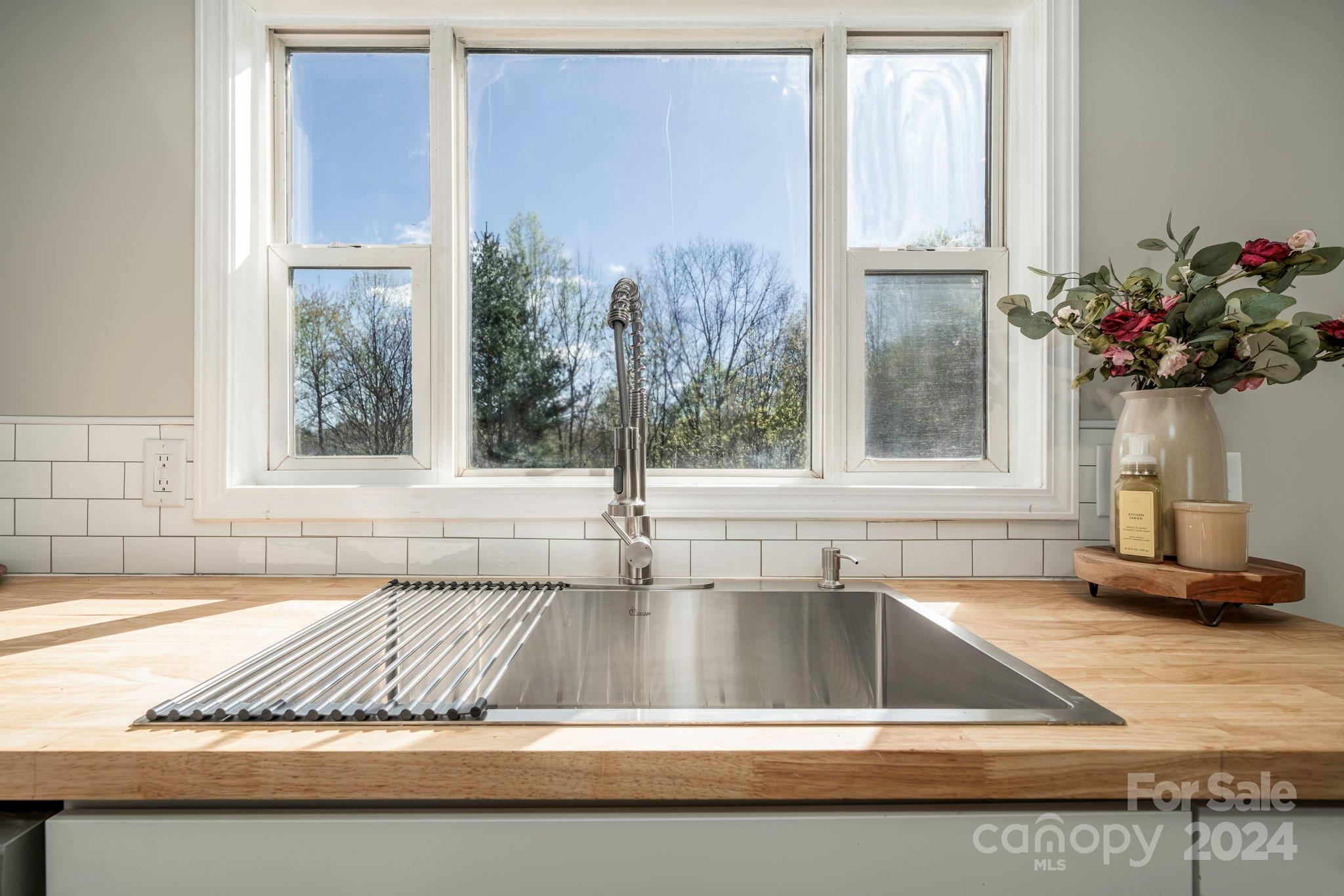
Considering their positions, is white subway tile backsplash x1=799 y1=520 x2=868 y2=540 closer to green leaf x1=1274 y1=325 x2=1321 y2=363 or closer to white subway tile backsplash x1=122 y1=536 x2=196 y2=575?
green leaf x1=1274 y1=325 x2=1321 y2=363

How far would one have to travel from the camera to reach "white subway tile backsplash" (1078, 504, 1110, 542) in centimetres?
130

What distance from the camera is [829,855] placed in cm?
58

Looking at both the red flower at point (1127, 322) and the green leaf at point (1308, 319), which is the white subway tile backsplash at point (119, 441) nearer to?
the red flower at point (1127, 322)

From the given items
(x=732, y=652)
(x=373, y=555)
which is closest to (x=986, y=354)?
(x=732, y=652)

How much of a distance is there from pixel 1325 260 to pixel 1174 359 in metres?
0.29

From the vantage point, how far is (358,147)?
4.71 ft

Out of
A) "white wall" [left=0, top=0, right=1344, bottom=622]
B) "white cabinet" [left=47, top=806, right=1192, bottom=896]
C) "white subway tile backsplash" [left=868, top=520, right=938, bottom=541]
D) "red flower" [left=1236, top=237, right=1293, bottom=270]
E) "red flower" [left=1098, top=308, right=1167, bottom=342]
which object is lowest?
"white cabinet" [left=47, top=806, right=1192, bottom=896]

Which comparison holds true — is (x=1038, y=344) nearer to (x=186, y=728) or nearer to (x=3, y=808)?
(x=186, y=728)

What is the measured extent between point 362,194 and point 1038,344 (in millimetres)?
1480

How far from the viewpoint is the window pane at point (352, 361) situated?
4.66 feet

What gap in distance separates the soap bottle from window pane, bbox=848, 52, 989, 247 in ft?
1.96

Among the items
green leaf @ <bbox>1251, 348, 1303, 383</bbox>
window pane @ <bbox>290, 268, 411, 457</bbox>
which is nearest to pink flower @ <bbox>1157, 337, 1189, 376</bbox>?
green leaf @ <bbox>1251, 348, 1303, 383</bbox>

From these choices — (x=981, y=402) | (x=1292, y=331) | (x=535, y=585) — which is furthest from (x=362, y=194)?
(x=1292, y=331)

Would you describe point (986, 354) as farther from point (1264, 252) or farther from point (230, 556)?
point (230, 556)
